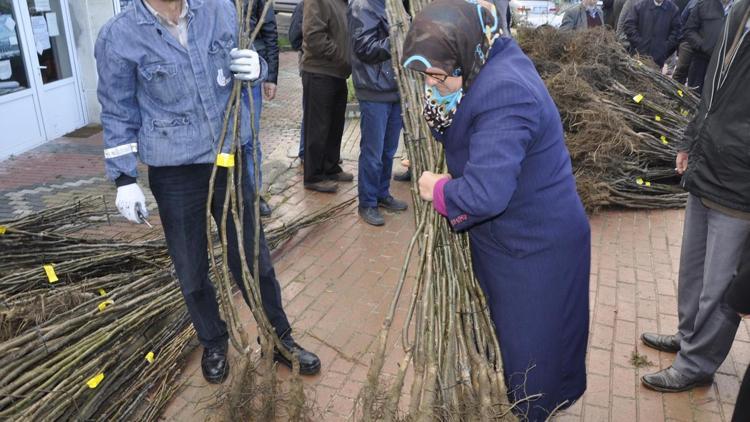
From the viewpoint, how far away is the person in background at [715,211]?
2.56 m

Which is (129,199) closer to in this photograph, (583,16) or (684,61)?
(583,16)

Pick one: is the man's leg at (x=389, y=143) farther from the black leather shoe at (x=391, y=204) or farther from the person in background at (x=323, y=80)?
the person in background at (x=323, y=80)

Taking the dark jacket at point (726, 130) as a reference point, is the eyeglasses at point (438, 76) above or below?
above

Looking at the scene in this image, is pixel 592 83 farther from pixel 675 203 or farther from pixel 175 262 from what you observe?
pixel 175 262

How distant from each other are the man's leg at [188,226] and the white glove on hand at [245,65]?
452 millimetres

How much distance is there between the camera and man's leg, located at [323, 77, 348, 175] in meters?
5.40

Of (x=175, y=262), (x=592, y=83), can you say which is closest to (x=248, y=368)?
(x=175, y=262)

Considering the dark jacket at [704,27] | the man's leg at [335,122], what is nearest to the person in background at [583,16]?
the dark jacket at [704,27]

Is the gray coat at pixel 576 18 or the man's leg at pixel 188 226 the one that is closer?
the man's leg at pixel 188 226

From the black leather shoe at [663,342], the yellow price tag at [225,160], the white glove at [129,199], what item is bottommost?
the black leather shoe at [663,342]

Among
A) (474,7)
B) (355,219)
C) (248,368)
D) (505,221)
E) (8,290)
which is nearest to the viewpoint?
(474,7)

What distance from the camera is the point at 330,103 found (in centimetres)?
540

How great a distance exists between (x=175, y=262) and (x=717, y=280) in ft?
8.18

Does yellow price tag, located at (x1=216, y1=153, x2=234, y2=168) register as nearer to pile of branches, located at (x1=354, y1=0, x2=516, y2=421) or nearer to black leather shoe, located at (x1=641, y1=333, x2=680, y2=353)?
pile of branches, located at (x1=354, y1=0, x2=516, y2=421)
